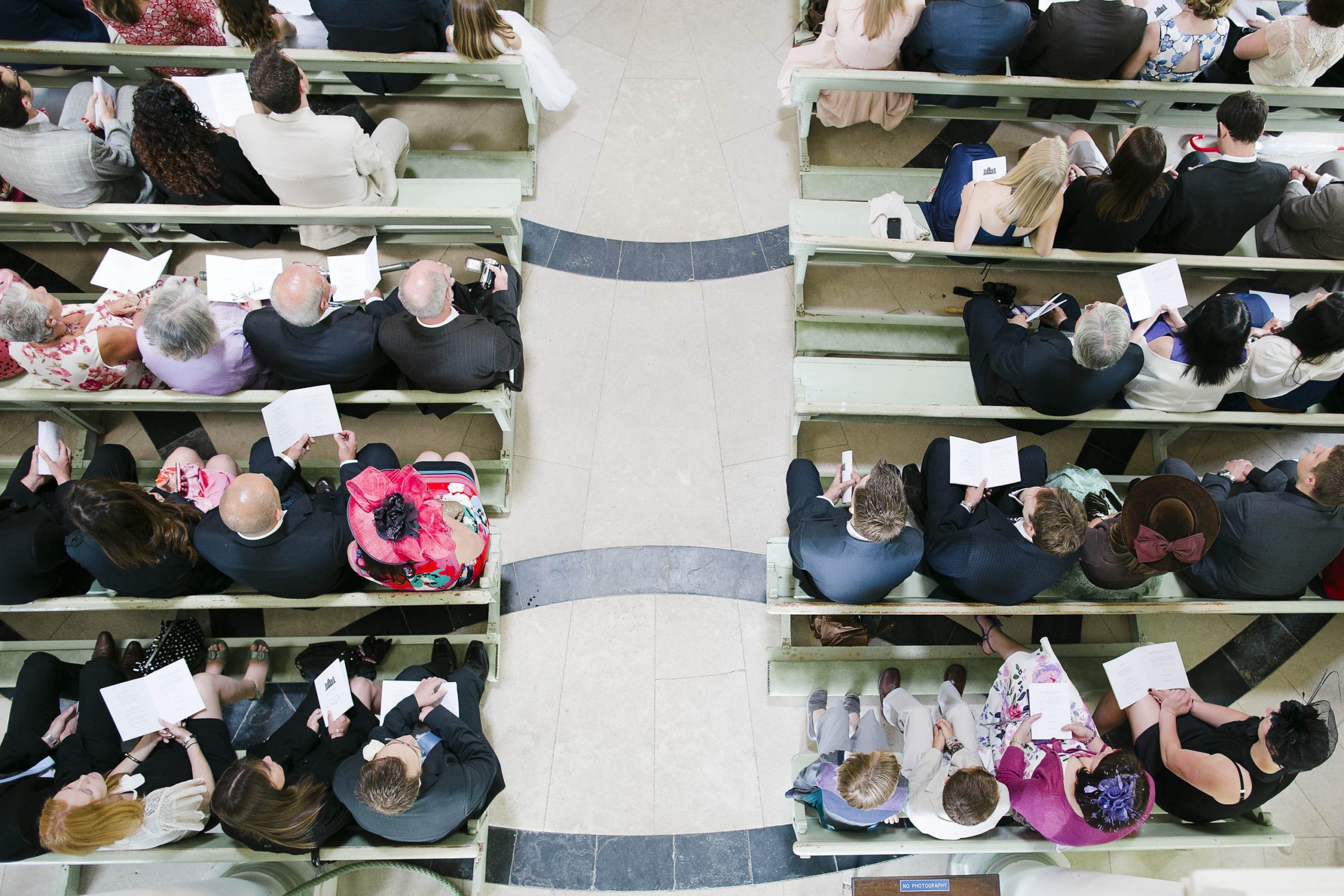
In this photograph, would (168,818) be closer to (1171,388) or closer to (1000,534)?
(1000,534)

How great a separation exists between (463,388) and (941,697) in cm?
264

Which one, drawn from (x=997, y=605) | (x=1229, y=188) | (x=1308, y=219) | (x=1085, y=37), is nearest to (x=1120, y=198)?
(x=1229, y=188)

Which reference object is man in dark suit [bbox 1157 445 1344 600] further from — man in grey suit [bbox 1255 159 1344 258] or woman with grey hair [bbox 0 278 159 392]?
woman with grey hair [bbox 0 278 159 392]

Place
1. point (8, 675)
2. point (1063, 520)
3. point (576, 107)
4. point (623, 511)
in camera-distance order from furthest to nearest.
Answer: point (576, 107) → point (623, 511) → point (8, 675) → point (1063, 520)

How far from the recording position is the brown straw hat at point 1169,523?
3000mm

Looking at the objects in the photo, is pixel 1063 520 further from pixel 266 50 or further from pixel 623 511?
pixel 266 50

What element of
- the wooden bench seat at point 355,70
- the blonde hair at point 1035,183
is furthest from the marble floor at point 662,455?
the blonde hair at point 1035,183

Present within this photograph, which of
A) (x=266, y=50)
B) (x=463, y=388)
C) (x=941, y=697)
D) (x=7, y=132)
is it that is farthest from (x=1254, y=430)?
(x=7, y=132)

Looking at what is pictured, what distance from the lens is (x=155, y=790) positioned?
311 cm

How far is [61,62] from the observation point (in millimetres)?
3809

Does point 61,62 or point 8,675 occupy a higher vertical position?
point 61,62

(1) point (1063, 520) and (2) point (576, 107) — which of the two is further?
(2) point (576, 107)

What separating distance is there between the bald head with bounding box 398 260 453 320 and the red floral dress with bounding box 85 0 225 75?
77.6 inches

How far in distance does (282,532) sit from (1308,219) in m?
5.02
